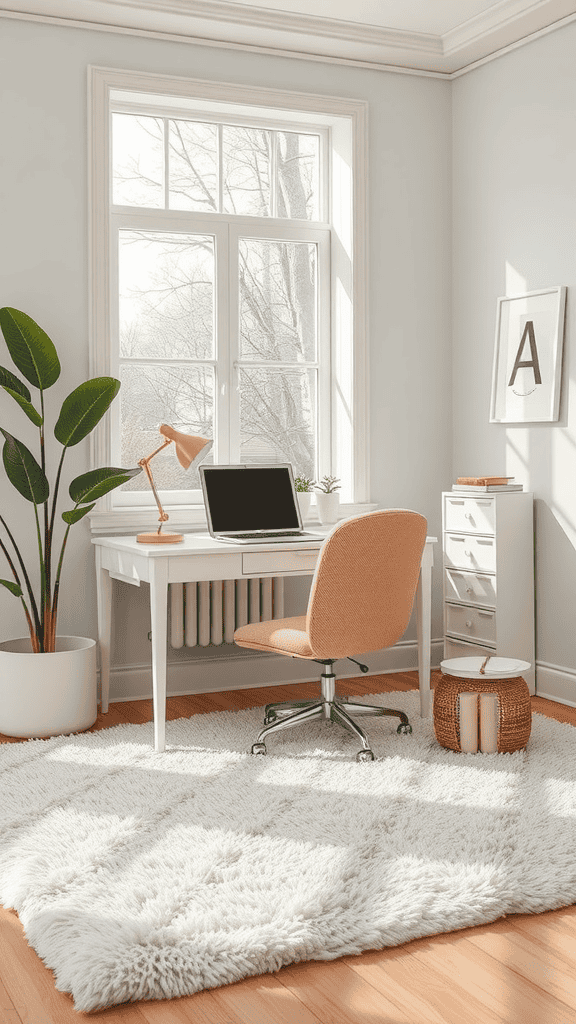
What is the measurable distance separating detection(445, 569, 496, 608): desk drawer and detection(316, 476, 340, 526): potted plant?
566 mm

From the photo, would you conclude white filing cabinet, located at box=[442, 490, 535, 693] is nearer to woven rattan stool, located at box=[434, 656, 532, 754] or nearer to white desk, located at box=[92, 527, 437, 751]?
white desk, located at box=[92, 527, 437, 751]

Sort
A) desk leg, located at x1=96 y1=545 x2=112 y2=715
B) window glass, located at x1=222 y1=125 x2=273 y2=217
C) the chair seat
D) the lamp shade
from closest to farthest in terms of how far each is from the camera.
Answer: the chair seat < the lamp shade < desk leg, located at x1=96 y1=545 x2=112 y2=715 < window glass, located at x1=222 y1=125 x2=273 y2=217

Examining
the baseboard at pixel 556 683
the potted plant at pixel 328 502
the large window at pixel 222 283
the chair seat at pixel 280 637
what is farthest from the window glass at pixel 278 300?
the baseboard at pixel 556 683

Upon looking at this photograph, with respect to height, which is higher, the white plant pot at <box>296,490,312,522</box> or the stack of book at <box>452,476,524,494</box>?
the stack of book at <box>452,476,524,494</box>

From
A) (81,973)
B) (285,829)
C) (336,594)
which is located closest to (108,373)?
(336,594)

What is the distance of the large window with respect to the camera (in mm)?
4355

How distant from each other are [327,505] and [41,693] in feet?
4.89

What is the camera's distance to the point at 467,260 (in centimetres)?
482

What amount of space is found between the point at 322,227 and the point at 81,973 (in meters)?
3.63

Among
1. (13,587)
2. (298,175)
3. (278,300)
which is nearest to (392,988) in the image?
(13,587)

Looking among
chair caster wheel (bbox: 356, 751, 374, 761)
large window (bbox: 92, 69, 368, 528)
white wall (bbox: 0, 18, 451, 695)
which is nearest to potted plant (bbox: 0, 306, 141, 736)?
white wall (bbox: 0, 18, 451, 695)

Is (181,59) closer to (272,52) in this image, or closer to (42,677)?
(272,52)

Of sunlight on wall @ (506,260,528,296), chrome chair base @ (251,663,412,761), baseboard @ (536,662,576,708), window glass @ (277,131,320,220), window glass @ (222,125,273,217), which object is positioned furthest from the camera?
window glass @ (277,131,320,220)

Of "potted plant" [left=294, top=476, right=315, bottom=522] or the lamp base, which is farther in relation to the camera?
"potted plant" [left=294, top=476, right=315, bottom=522]
